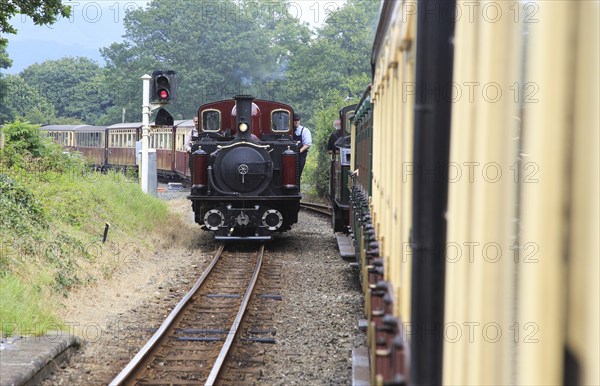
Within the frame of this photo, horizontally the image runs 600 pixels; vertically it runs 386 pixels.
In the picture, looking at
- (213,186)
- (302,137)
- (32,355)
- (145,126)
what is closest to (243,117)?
(213,186)

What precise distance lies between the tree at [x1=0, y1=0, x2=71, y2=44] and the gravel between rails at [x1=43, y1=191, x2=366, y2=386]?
13.5 feet

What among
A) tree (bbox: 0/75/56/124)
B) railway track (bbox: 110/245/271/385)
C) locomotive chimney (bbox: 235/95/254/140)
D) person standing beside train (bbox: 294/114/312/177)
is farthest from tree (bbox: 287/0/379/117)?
railway track (bbox: 110/245/271/385)

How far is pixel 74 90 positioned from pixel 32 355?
2703 inches

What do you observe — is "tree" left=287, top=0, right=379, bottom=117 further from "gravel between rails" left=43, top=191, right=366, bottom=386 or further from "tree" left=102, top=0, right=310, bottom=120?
"gravel between rails" left=43, top=191, right=366, bottom=386

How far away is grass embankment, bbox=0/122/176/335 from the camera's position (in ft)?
25.7

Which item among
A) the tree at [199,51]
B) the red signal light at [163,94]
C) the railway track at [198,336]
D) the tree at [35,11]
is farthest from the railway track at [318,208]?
the tree at [199,51]

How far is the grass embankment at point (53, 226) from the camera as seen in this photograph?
784cm

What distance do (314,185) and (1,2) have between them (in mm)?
16115

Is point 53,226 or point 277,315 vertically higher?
point 53,226

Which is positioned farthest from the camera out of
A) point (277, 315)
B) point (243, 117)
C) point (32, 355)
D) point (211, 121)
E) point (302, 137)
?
point (302, 137)

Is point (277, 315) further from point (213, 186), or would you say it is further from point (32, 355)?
point (213, 186)

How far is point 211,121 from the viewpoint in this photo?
14.8 metres

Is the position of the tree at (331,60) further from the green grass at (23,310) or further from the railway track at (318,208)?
the green grass at (23,310)

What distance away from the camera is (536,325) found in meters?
1.32
